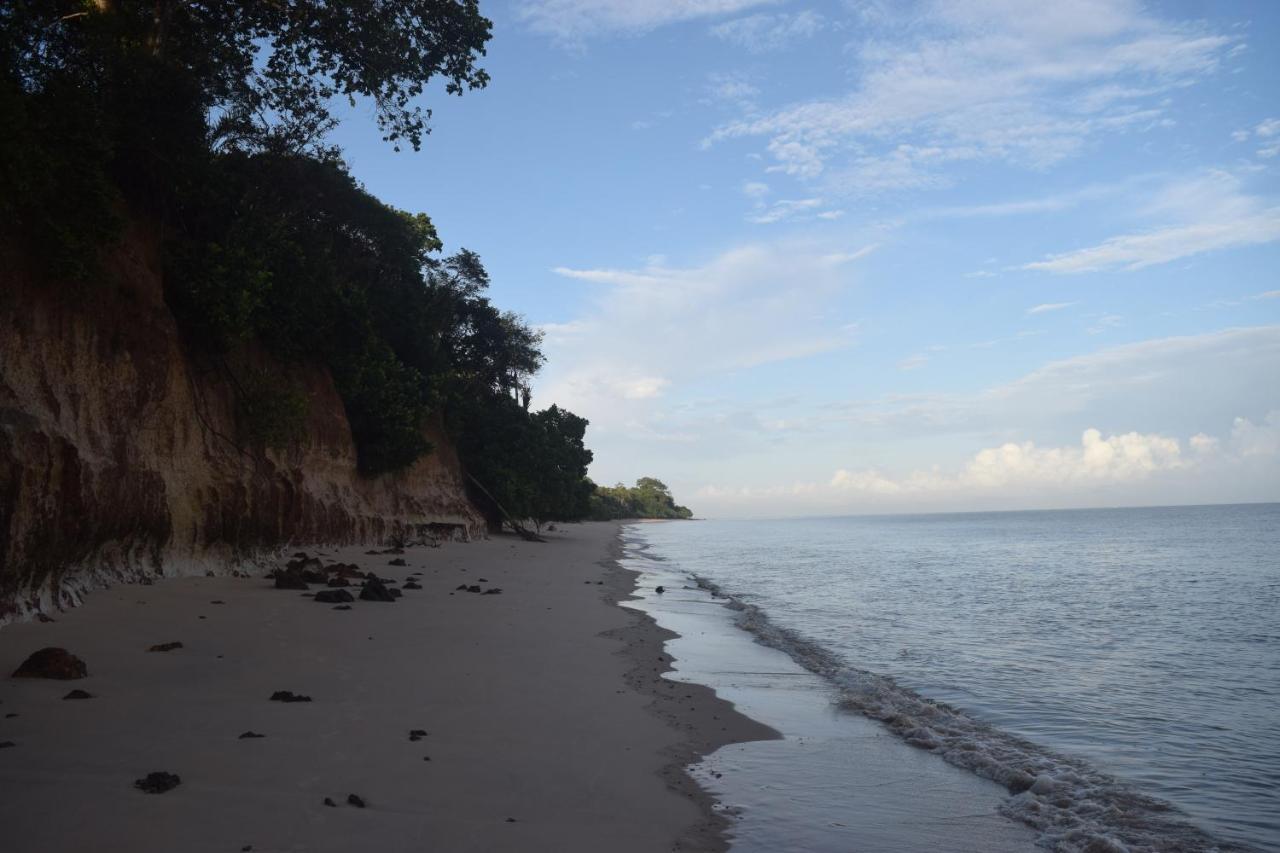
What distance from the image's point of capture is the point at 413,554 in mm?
22484

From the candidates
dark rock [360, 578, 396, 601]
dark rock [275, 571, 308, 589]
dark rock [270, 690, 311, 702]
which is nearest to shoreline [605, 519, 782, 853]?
dark rock [270, 690, 311, 702]

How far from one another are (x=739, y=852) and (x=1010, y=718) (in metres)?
5.53

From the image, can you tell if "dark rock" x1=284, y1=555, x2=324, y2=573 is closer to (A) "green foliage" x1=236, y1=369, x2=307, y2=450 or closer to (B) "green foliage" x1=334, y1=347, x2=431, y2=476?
(A) "green foliage" x1=236, y1=369, x2=307, y2=450

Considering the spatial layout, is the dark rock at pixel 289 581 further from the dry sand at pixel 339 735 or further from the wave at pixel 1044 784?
the wave at pixel 1044 784

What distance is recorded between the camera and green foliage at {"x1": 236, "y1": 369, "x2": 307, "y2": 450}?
48.3ft

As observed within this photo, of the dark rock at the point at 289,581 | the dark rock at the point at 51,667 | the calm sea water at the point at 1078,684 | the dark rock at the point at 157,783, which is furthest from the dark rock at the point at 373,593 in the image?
the dark rock at the point at 157,783

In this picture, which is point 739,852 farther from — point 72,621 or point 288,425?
point 288,425

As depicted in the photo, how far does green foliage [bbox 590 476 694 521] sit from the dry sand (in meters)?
102

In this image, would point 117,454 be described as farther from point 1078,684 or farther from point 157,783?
point 1078,684

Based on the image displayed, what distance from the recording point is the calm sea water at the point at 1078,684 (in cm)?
618

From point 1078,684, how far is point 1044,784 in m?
5.03

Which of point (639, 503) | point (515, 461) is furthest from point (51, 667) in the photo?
point (639, 503)

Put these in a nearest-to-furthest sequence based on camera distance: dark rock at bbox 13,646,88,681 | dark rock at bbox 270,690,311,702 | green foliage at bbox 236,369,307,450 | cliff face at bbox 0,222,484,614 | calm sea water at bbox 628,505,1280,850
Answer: calm sea water at bbox 628,505,1280,850 < dark rock at bbox 13,646,88,681 < dark rock at bbox 270,690,311,702 < cliff face at bbox 0,222,484,614 < green foliage at bbox 236,369,307,450

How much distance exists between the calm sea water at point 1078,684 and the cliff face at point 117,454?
380 inches
